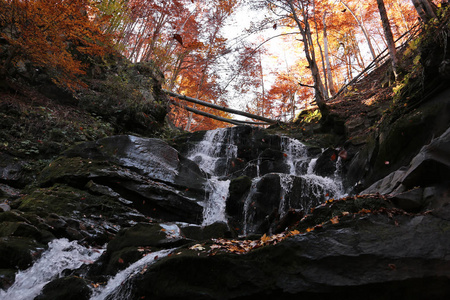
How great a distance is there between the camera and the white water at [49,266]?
13.0 ft

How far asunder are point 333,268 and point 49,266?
440 cm

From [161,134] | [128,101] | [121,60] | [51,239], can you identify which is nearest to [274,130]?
[161,134]

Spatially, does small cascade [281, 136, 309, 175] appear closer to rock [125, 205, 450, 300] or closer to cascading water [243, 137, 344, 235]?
cascading water [243, 137, 344, 235]

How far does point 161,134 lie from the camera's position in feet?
45.2

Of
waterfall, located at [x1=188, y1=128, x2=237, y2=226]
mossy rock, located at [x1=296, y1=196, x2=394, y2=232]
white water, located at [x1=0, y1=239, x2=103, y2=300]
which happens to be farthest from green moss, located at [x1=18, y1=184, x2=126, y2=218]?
mossy rock, located at [x1=296, y1=196, x2=394, y2=232]

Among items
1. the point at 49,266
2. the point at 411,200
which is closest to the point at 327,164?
the point at 411,200

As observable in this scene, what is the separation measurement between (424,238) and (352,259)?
0.74 m

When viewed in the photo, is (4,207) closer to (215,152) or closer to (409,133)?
(215,152)

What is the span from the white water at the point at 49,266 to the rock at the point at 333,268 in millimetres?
1920

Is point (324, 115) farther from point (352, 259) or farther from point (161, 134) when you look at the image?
point (352, 259)

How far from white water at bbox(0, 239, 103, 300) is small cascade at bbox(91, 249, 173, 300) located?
933 millimetres

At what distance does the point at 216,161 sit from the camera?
40.3 ft

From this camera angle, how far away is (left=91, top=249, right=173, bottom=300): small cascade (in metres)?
3.58

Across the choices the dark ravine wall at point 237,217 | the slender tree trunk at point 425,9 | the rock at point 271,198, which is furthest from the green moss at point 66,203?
the slender tree trunk at point 425,9
